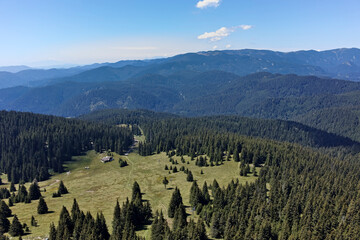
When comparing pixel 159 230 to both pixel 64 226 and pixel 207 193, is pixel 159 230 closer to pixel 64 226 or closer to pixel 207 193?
pixel 64 226

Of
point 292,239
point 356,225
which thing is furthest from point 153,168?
point 356,225

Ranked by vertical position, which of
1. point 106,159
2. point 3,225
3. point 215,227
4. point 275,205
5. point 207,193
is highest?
point 3,225

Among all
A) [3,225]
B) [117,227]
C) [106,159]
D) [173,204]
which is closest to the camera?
[117,227]

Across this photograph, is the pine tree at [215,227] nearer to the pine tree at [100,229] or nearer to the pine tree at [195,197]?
the pine tree at [195,197]

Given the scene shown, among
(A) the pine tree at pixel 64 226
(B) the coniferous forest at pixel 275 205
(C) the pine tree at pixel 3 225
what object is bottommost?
(B) the coniferous forest at pixel 275 205

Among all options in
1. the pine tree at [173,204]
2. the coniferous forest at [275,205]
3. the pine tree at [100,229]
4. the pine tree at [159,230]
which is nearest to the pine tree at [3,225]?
the pine tree at [100,229]

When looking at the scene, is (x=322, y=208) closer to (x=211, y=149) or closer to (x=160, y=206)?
(x=160, y=206)

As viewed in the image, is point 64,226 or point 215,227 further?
point 215,227

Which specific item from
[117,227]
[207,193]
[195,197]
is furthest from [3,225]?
[207,193]

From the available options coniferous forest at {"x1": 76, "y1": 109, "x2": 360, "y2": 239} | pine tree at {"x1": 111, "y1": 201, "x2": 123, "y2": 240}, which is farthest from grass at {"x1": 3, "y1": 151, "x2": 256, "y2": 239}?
coniferous forest at {"x1": 76, "y1": 109, "x2": 360, "y2": 239}
